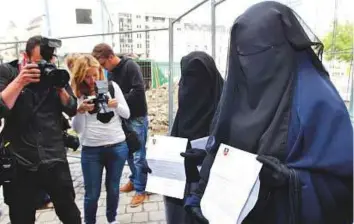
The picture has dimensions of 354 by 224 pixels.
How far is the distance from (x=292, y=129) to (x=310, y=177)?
0.19 metres

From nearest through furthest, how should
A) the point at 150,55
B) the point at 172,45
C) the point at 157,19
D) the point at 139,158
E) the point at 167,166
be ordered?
the point at 167,166, the point at 172,45, the point at 139,158, the point at 150,55, the point at 157,19

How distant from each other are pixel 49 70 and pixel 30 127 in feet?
1.33

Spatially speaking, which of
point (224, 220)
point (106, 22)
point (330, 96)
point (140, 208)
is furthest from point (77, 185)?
point (106, 22)

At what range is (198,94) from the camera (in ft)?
6.70

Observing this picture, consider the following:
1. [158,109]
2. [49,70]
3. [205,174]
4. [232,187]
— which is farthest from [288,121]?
[158,109]

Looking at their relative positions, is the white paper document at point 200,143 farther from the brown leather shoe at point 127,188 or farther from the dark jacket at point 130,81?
the brown leather shoe at point 127,188

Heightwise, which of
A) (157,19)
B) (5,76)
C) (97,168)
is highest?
(157,19)

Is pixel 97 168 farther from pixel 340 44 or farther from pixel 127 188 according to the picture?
pixel 340 44

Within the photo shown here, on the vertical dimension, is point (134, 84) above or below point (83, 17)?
below

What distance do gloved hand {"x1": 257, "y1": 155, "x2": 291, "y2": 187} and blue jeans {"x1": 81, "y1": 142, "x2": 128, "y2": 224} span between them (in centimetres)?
182

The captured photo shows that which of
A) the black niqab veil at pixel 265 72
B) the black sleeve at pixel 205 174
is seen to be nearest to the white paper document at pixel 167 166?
the black sleeve at pixel 205 174

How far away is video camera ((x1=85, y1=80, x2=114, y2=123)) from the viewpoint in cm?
259

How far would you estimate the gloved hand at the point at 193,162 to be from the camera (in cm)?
175

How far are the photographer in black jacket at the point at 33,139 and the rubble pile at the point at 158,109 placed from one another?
9.01 ft
